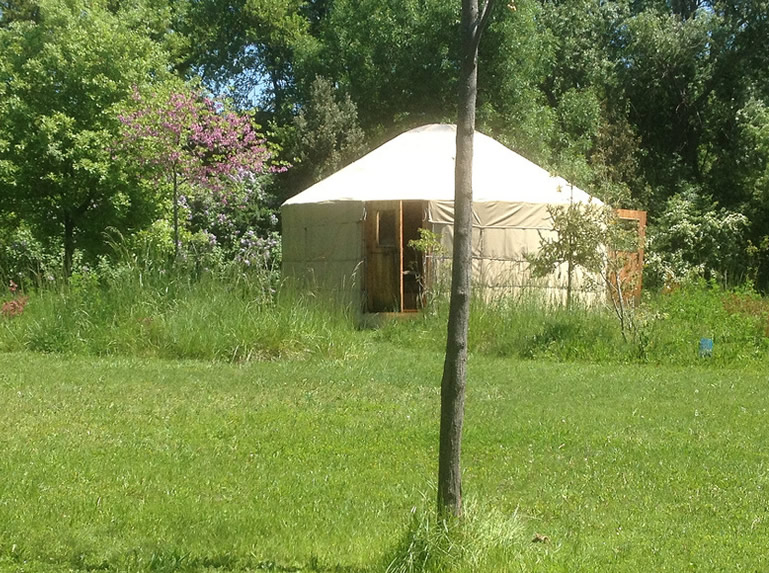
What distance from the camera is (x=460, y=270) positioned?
3.20m

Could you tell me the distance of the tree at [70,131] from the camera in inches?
579

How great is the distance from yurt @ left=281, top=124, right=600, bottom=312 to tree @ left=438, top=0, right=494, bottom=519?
361 inches

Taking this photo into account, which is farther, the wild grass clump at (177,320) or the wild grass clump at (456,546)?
the wild grass clump at (177,320)

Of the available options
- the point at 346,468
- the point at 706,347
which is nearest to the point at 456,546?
the point at 346,468

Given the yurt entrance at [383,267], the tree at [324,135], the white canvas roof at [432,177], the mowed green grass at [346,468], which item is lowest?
the mowed green grass at [346,468]

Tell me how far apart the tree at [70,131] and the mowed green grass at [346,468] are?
7.73m

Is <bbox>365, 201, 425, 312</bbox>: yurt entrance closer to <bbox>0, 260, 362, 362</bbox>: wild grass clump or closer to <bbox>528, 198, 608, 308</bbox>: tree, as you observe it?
<bbox>528, 198, 608, 308</bbox>: tree

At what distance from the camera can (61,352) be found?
9.18 metres

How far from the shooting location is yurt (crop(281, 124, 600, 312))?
44.3 ft

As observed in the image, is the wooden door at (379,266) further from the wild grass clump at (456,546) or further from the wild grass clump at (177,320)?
the wild grass clump at (456,546)

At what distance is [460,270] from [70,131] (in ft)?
42.2

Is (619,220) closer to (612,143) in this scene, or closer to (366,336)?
(366,336)

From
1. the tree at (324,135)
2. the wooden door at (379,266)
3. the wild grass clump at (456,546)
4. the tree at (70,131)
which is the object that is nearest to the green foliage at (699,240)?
the wooden door at (379,266)

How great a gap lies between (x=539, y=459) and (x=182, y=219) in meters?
12.3
